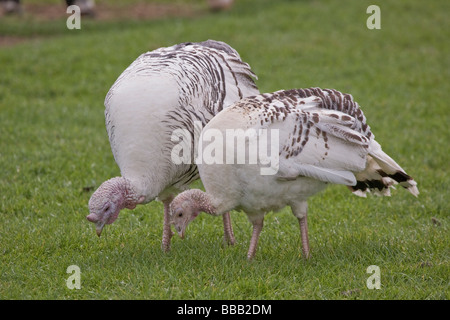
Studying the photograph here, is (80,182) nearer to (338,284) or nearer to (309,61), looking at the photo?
(338,284)

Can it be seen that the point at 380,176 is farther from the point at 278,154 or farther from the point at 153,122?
the point at 153,122

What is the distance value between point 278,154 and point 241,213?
7.06 feet

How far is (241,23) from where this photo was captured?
545 inches

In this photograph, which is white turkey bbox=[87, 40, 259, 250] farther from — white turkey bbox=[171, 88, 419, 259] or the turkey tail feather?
the turkey tail feather

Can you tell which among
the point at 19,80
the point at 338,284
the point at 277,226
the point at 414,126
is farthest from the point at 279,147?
the point at 19,80

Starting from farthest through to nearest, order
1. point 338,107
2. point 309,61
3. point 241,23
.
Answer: point 241,23 → point 309,61 → point 338,107

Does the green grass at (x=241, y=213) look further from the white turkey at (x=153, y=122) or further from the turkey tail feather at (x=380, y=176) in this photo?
the white turkey at (x=153, y=122)

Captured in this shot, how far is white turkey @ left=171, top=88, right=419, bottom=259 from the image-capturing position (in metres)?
5.02

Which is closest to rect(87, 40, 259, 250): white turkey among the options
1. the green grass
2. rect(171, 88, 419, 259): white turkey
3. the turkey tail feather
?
rect(171, 88, 419, 259): white turkey

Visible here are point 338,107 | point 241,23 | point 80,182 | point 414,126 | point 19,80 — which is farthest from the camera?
point 241,23

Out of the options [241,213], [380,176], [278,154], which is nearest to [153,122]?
[278,154]

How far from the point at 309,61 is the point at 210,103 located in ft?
22.2

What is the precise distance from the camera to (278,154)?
16.7 feet

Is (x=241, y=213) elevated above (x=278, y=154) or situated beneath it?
situated beneath
